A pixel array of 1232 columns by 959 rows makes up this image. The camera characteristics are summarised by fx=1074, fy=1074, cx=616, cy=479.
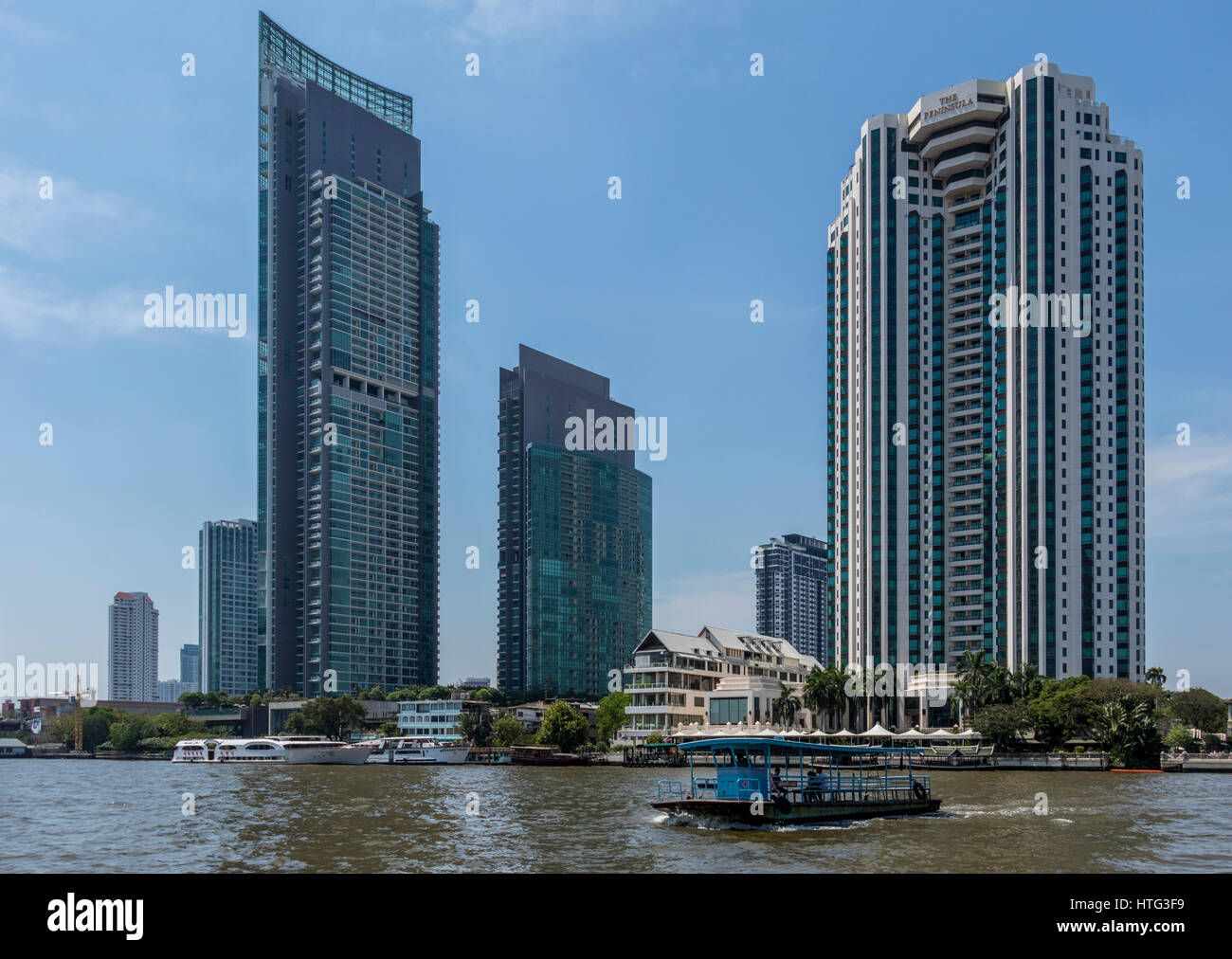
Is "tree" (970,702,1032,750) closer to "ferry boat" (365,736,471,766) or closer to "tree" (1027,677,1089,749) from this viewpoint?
"tree" (1027,677,1089,749)

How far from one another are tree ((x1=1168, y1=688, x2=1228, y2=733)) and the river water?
234 ft

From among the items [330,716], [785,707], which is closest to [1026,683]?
[785,707]

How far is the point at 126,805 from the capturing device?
218 ft

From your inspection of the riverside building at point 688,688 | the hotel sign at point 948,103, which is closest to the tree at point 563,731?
the riverside building at point 688,688

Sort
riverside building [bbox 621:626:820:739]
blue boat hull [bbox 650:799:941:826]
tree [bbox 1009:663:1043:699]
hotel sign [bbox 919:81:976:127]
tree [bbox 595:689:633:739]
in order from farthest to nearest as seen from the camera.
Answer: hotel sign [bbox 919:81:976:127] < tree [bbox 595:689:633:739] < riverside building [bbox 621:626:820:739] < tree [bbox 1009:663:1043:699] < blue boat hull [bbox 650:799:941:826]

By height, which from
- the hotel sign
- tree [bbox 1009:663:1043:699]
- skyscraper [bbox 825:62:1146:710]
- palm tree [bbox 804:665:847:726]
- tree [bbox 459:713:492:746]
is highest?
the hotel sign

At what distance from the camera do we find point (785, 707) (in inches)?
5728

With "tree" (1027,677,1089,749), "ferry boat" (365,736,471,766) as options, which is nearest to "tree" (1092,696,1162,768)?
"tree" (1027,677,1089,749)

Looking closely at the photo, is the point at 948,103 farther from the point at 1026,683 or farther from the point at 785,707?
the point at 785,707

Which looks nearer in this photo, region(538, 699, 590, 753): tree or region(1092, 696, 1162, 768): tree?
region(1092, 696, 1162, 768): tree

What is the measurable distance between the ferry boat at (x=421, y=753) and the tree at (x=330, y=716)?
72.8 ft

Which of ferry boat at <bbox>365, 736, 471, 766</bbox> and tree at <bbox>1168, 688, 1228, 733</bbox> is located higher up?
tree at <bbox>1168, 688, 1228, 733</bbox>

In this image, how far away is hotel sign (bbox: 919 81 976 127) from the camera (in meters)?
166
